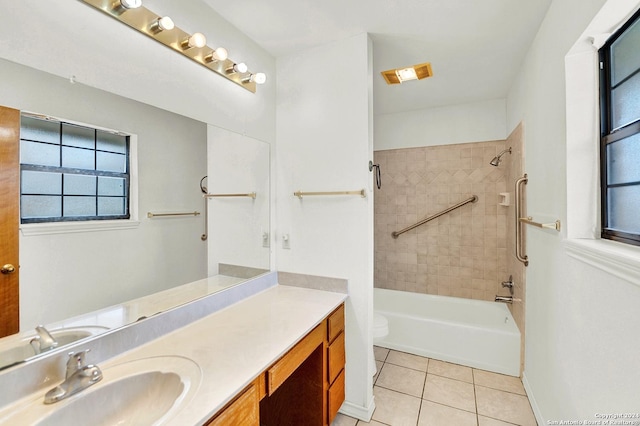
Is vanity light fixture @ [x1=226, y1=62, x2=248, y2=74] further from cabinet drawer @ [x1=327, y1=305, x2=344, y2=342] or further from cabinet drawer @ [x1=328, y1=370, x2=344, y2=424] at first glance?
cabinet drawer @ [x1=328, y1=370, x2=344, y2=424]

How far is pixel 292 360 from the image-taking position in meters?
1.29

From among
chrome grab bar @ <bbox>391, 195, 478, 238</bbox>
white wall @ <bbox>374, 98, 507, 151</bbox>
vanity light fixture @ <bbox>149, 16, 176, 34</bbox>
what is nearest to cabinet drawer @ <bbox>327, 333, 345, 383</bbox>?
vanity light fixture @ <bbox>149, 16, 176, 34</bbox>

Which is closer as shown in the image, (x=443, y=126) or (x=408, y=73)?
(x=408, y=73)

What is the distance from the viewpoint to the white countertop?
876mm

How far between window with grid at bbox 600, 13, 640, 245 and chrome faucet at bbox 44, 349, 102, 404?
189cm

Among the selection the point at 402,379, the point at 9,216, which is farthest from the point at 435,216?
the point at 9,216

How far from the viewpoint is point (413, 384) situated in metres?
2.23

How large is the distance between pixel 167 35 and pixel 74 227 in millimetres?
945

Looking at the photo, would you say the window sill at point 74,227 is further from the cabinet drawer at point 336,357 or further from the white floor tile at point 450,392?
the white floor tile at point 450,392

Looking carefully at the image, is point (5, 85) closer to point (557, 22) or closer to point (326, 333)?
point (326, 333)

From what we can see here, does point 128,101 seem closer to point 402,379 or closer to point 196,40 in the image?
point 196,40

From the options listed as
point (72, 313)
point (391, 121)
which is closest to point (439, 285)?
point (391, 121)

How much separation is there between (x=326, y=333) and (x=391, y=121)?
8.75ft

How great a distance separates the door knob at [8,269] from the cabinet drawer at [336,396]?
4.97ft
